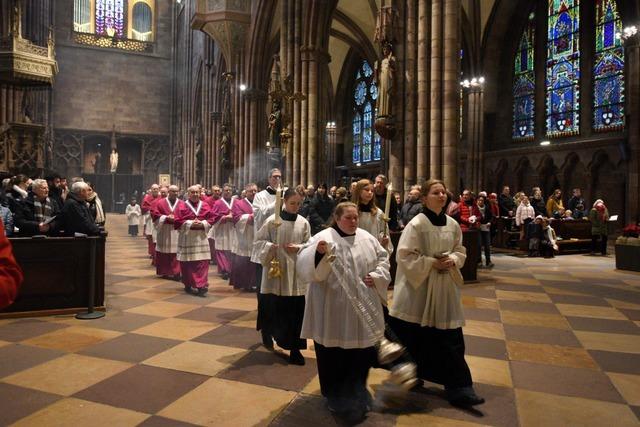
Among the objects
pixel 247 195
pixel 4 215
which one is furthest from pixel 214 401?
pixel 247 195

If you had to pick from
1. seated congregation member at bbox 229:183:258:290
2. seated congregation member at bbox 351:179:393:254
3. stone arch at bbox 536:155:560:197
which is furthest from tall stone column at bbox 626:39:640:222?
seated congregation member at bbox 351:179:393:254

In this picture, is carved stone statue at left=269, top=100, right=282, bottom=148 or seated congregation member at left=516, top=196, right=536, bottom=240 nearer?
seated congregation member at left=516, top=196, right=536, bottom=240

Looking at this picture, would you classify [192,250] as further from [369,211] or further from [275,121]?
[275,121]

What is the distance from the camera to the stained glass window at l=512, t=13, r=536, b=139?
74.8 feet

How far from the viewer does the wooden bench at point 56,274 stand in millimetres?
6770

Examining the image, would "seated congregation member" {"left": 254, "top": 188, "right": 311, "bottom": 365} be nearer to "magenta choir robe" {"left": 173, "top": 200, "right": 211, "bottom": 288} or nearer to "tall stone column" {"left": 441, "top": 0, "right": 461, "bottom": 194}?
"magenta choir robe" {"left": 173, "top": 200, "right": 211, "bottom": 288}

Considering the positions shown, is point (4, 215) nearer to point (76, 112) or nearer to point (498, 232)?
point (498, 232)

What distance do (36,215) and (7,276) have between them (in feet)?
21.4

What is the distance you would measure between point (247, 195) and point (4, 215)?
4.30m

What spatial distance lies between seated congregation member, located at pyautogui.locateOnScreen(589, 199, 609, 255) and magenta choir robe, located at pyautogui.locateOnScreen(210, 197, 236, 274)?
391 inches

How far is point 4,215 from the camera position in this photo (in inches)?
287

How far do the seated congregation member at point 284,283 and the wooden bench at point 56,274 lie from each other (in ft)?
9.37

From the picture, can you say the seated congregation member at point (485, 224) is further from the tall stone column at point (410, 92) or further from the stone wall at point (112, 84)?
the stone wall at point (112, 84)

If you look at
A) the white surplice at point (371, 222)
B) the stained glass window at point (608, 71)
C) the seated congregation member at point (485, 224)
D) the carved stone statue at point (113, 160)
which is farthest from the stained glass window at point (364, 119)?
the white surplice at point (371, 222)
